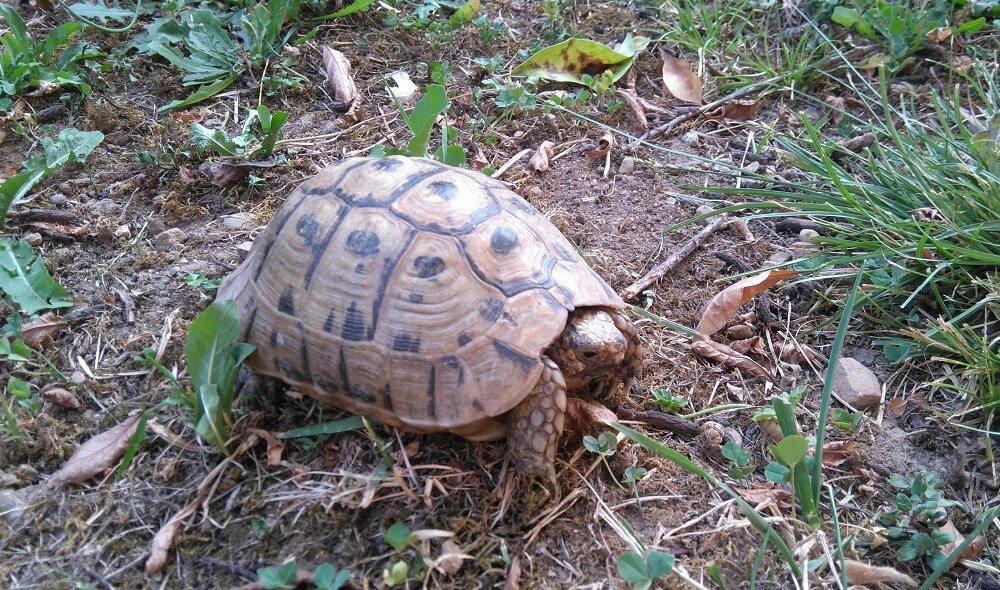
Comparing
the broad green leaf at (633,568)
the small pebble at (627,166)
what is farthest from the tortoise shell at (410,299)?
the small pebble at (627,166)

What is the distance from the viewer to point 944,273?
109 inches

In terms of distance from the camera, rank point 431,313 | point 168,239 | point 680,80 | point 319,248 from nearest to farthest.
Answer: point 431,313, point 319,248, point 168,239, point 680,80

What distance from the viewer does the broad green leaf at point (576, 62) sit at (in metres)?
3.89

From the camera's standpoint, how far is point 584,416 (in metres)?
2.33

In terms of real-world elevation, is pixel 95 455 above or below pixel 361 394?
below

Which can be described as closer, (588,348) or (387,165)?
(588,348)

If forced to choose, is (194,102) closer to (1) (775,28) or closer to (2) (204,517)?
(2) (204,517)

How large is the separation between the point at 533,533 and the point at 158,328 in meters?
1.65

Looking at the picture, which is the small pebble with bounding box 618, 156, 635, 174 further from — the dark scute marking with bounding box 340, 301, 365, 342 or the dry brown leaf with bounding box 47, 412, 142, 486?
the dry brown leaf with bounding box 47, 412, 142, 486

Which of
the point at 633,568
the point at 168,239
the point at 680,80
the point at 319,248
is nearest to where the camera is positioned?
the point at 633,568

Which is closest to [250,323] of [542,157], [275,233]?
[275,233]

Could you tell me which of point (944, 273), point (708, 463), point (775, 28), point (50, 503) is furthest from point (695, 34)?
point (50, 503)

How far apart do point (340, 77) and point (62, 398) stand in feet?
7.16

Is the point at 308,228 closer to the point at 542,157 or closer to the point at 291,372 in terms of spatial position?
the point at 291,372
